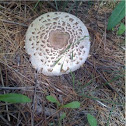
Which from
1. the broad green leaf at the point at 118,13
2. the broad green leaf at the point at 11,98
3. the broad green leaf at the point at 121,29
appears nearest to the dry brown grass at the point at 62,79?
the broad green leaf at the point at 121,29

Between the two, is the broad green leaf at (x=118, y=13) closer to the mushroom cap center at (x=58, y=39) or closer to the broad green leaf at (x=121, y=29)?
the broad green leaf at (x=121, y=29)

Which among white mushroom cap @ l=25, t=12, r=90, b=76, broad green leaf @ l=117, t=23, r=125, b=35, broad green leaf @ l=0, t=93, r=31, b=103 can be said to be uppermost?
broad green leaf @ l=117, t=23, r=125, b=35

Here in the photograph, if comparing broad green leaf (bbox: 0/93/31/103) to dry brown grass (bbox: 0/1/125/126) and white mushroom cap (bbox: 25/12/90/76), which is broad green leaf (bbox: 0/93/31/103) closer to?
dry brown grass (bbox: 0/1/125/126)

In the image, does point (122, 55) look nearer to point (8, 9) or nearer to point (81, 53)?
point (81, 53)

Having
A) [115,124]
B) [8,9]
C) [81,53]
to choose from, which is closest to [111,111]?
[115,124]

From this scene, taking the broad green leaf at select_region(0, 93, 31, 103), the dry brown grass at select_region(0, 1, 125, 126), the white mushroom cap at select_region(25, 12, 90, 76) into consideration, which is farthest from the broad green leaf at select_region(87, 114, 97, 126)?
the broad green leaf at select_region(0, 93, 31, 103)

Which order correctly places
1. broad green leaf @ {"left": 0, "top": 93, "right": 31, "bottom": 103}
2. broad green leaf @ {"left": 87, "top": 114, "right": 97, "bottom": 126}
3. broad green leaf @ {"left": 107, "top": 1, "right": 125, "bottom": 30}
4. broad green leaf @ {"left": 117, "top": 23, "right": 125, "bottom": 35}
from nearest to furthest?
broad green leaf @ {"left": 0, "top": 93, "right": 31, "bottom": 103}, broad green leaf @ {"left": 87, "top": 114, "right": 97, "bottom": 126}, broad green leaf @ {"left": 107, "top": 1, "right": 125, "bottom": 30}, broad green leaf @ {"left": 117, "top": 23, "right": 125, "bottom": 35}
